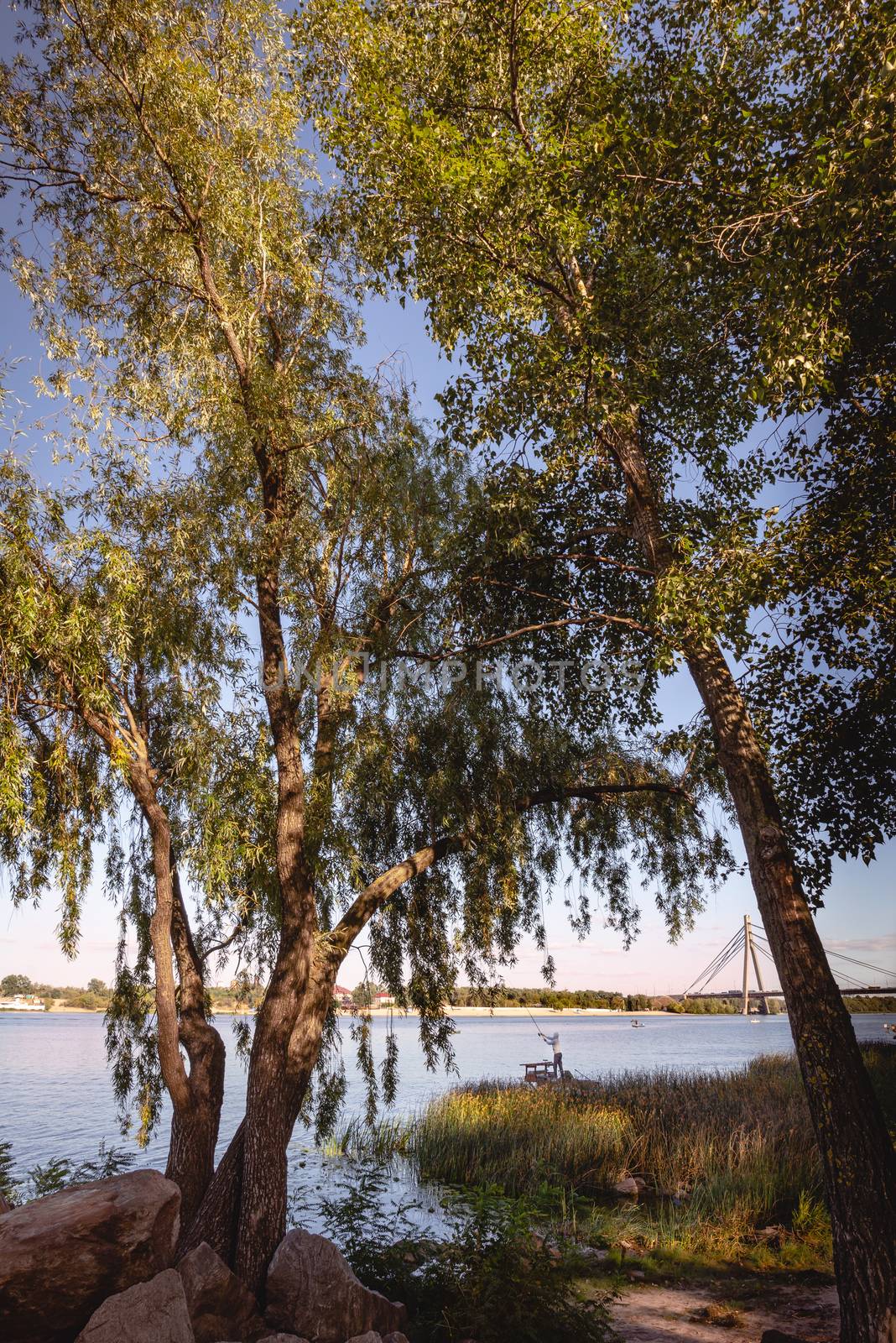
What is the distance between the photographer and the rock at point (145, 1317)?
3.55 m

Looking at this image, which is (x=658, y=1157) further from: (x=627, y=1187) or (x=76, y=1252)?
(x=76, y=1252)

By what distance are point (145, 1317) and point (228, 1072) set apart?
897 inches

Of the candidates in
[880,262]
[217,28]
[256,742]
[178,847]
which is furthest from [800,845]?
[217,28]

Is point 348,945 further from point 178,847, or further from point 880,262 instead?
point 880,262

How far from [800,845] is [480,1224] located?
332cm

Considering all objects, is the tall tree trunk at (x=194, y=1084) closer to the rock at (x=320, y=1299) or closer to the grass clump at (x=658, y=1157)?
the rock at (x=320, y=1299)

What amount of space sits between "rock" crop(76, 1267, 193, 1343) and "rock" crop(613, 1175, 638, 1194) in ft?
19.9

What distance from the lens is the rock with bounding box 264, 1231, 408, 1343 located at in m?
4.57

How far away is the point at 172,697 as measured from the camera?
7.20m

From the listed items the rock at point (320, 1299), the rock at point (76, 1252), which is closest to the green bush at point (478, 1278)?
the rock at point (320, 1299)

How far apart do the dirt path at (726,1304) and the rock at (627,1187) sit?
254 cm

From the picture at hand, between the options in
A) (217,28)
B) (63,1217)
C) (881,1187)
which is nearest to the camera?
(63,1217)

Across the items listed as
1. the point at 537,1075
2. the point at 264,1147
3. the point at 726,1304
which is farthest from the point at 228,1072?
the point at 726,1304

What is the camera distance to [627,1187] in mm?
8492
